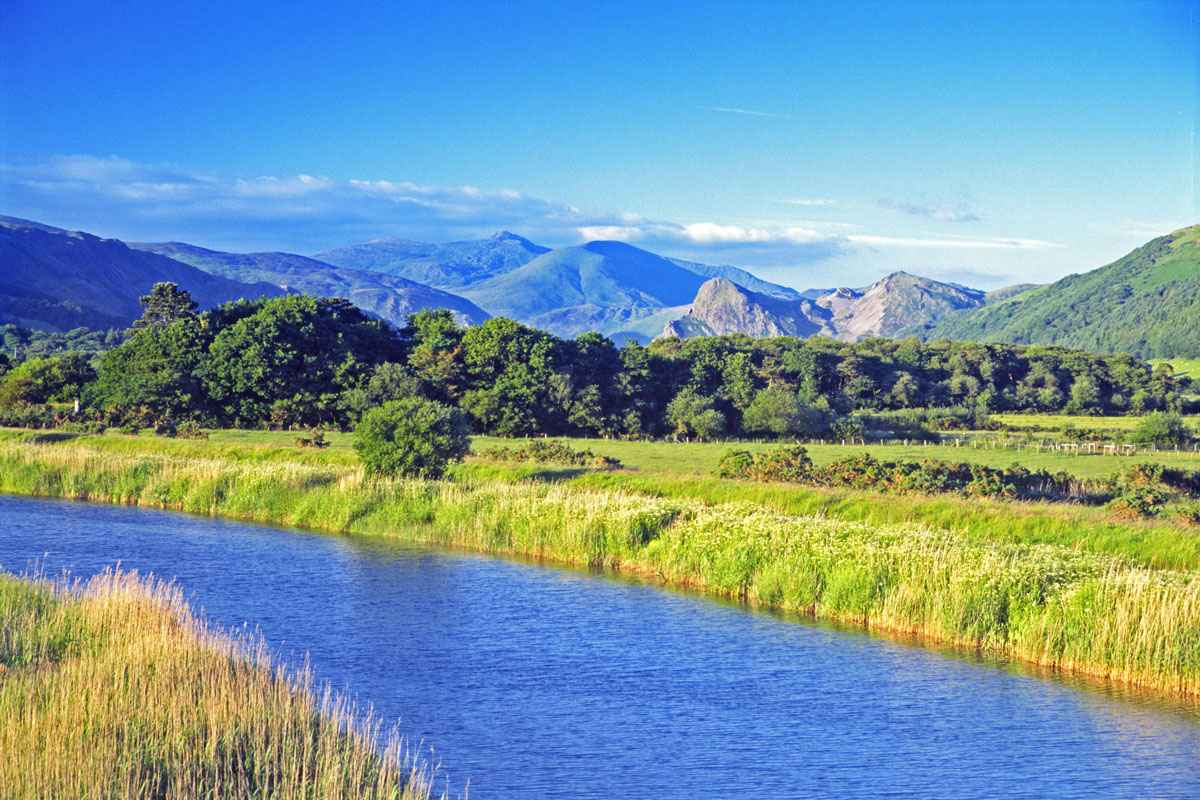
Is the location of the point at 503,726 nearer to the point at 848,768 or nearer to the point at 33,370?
the point at 848,768

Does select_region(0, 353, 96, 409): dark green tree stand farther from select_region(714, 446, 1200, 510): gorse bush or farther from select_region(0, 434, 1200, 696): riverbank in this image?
select_region(714, 446, 1200, 510): gorse bush

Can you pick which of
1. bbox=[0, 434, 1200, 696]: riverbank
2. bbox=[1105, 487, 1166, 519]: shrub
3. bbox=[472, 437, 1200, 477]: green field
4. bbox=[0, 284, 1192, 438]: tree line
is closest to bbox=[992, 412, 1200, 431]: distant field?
bbox=[0, 284, 1192, 438]: tree line

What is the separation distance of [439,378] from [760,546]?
6180cm

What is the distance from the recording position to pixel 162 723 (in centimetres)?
1239

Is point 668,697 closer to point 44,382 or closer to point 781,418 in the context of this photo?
point 781,418

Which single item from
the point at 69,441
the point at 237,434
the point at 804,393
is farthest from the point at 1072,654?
the point at 804,393

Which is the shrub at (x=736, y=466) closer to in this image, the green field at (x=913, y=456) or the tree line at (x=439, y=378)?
the green field at (x=913, y=456)

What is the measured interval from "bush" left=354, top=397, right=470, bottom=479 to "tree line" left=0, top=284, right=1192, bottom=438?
34.6m

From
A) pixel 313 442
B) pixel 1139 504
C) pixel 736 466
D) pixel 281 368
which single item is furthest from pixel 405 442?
pixel 281 368

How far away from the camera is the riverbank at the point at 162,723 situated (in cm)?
1084

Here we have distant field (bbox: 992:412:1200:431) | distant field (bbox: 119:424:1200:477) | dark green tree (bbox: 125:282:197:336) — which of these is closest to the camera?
distant field (bbox: 119:424:1200:477)

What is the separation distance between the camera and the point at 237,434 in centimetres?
6531

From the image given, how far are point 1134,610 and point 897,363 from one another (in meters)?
120

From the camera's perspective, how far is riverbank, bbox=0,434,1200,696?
63.5 feet
